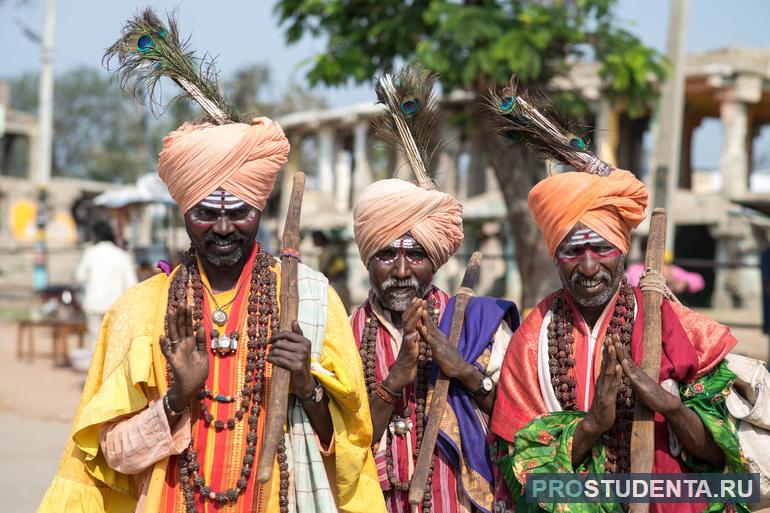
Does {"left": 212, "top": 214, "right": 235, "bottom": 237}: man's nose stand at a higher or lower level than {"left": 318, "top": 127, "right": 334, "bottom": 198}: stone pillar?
lower

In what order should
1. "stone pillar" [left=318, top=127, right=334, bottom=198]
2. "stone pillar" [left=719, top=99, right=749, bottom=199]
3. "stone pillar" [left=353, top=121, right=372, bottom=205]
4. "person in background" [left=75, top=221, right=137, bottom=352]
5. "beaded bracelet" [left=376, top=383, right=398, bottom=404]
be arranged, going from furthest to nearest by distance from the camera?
"stone pillar" [left=318, top=127, right=334, bottom=198], "stone pillar" [left=353, top=121, right=372, bottom=205], "stone pillar" [left=719, top=99, right=749, bottom=199], "person in background" [left=75, top=221, right=137, bottom=352], "beaded bracelet" [left=376, top=383, right=398, bottom=404]

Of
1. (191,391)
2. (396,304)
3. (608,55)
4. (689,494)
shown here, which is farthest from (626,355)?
(608,55)

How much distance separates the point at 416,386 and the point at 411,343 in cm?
34

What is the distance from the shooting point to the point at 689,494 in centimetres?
291

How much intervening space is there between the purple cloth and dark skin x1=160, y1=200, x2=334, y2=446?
21.5 inches

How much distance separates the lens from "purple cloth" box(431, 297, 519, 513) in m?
3.26

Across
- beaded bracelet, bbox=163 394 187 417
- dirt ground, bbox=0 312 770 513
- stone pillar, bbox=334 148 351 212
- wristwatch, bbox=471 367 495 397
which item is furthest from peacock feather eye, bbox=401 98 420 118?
stone pillar, bbox=334 148 351 212

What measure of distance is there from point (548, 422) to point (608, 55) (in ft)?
26.0

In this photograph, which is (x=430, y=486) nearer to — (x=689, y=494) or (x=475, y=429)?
(x=475, y=429)

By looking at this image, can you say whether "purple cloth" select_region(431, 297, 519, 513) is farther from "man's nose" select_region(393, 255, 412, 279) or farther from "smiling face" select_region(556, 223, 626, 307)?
"smiling face" select_region(556, 223, 626, 307)

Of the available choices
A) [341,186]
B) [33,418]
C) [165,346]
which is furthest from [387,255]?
[341,186]

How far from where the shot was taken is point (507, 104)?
332cm

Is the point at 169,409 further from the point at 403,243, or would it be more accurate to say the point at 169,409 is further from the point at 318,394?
the point at 403,243

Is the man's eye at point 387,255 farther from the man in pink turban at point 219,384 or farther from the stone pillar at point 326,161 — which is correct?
the stone pillar at point 326,161
